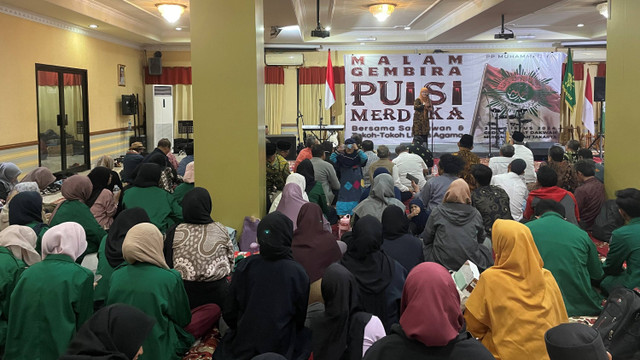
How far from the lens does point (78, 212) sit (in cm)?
459

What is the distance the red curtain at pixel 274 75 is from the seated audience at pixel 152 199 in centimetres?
973

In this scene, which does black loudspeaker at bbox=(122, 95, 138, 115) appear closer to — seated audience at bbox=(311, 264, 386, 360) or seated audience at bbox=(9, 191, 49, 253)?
seated audience at bbox=(9, 191, 49, 253)

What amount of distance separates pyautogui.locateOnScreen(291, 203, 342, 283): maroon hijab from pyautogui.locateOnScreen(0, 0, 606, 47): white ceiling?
482cm

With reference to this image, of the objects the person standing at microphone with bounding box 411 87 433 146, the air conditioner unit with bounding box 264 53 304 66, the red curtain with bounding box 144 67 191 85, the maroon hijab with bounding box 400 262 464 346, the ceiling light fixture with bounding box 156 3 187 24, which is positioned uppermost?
A: the ceiling light fixture with bounding box 156 3 187 24

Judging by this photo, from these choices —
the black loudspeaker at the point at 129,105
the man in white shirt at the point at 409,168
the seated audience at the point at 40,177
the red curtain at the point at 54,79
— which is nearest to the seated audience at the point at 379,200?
the man in white shirt at the point at 409,168

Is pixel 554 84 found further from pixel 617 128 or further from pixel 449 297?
pixel 449 297

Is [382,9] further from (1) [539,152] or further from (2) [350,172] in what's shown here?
(1) [539,152]

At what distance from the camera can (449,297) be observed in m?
2.05

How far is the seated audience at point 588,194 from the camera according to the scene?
18.3 ft

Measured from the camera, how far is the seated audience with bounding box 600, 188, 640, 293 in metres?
3.77

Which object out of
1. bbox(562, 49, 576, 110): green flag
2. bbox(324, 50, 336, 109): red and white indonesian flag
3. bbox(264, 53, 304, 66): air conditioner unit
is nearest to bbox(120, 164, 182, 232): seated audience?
bbox(324, 50, 336, 109): red and white indonesian flag

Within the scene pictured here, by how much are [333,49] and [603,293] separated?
37.3 feet

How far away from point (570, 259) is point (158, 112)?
1164 centimetres

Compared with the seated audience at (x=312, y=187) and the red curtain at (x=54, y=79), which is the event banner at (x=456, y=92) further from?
the seated audience at (x=312, y=187)
